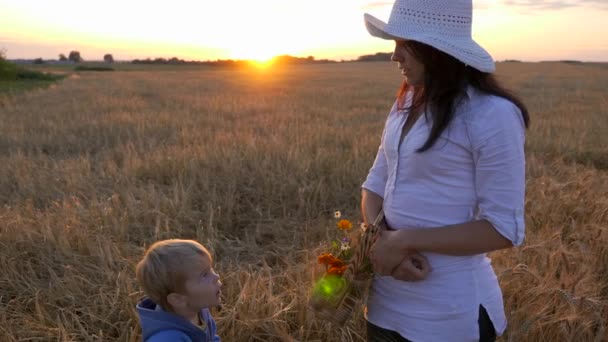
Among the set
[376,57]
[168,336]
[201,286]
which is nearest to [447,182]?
[201,286]

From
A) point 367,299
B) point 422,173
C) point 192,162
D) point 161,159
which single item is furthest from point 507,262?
point 161,159

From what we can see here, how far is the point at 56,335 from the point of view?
7.79 ft

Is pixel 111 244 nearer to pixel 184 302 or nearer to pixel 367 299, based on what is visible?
pixel 184 302

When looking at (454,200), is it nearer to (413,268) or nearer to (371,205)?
(413,268)

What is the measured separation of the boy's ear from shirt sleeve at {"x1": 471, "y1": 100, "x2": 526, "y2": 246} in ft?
3.06

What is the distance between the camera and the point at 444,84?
4.58 feet

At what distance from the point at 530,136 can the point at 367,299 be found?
6.61 m

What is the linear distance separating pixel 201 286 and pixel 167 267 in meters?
0.12

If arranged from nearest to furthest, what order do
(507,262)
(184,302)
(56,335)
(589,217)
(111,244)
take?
(184,302) < (56,335) < (507,262) < (111,244) < (589,217)

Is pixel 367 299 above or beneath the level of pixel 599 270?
above

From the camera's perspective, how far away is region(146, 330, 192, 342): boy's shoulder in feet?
4.94

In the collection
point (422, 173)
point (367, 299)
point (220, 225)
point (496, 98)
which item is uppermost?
point (496, 98)

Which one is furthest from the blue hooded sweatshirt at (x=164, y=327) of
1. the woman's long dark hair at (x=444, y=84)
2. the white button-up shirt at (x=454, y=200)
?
the woman's long dark hair at (x=444, y=84)

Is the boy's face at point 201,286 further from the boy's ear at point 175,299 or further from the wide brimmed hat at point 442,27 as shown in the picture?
the wide brimmed hat at point 442,27
